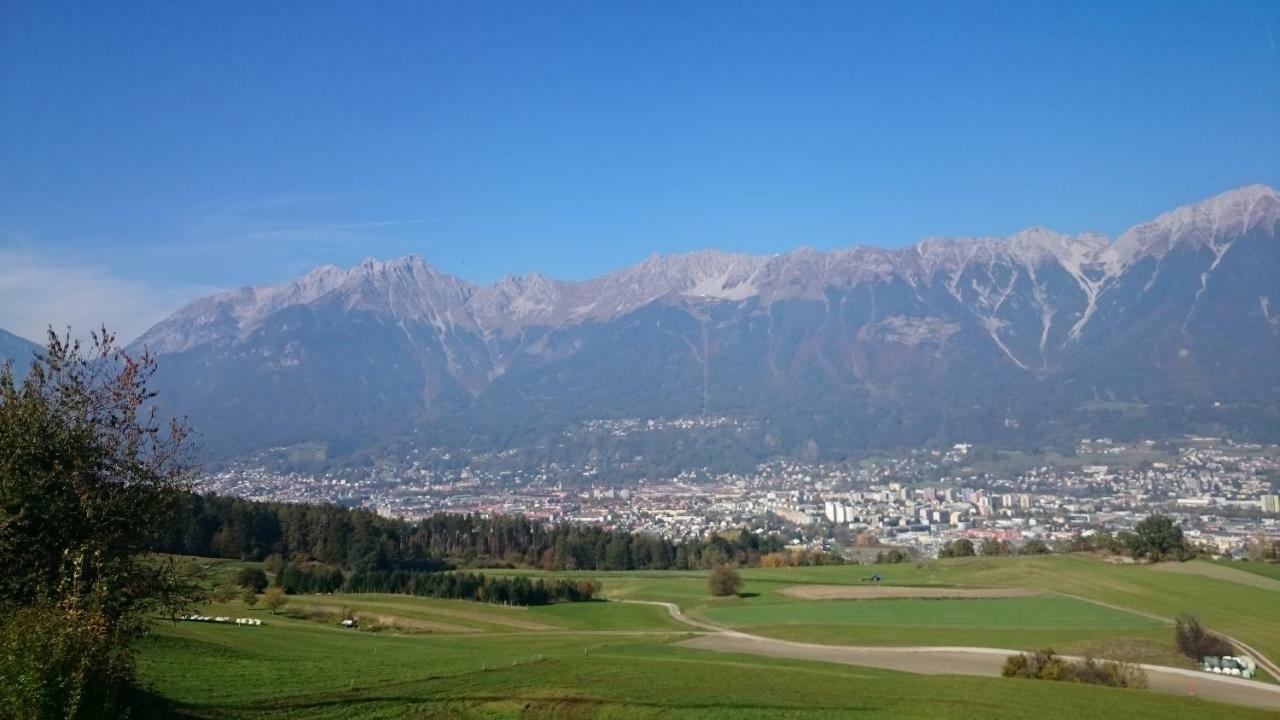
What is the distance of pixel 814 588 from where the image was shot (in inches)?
2822

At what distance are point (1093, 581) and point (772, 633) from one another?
2842 cm

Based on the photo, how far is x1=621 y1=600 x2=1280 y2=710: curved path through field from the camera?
31875mm

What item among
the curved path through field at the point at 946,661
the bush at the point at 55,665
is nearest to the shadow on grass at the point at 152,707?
the bush at the point at 55,665

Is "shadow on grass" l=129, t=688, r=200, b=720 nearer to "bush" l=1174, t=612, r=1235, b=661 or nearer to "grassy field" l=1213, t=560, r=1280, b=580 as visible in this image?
"bush" l=1174, t=612, r=1235, b=661

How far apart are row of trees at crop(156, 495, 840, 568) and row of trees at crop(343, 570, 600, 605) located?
24.3 feet

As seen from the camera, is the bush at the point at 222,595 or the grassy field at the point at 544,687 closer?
the grassy field at the point at 544,687

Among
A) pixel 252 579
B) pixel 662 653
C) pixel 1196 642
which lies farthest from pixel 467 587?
pixel 1196 642

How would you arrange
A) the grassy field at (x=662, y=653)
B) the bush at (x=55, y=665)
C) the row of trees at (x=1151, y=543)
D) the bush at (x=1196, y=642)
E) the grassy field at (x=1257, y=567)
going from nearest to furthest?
1. the bush at (x=55, y=665)
2. the grassy field at (x=662, y=653)
3. the bush at (x=1196, y=642)
4. the grassy field at (x=1257, y=567)
5. the row of trees at (x=1151, y=543)

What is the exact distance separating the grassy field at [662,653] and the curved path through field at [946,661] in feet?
6.52

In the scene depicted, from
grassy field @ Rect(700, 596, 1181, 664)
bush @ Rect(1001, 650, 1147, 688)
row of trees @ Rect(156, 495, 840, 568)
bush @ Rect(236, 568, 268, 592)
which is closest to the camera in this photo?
bush @ Rect(1001, 650, 1147, 688)

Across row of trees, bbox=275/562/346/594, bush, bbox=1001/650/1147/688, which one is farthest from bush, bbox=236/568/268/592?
bush, bbox=1001/650/1147/688

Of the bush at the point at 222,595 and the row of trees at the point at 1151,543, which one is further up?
the bush at the point at 222,595

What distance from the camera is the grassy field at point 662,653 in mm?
21156

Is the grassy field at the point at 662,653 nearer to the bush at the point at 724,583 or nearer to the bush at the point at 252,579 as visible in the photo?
the bush at the point at 724,583
